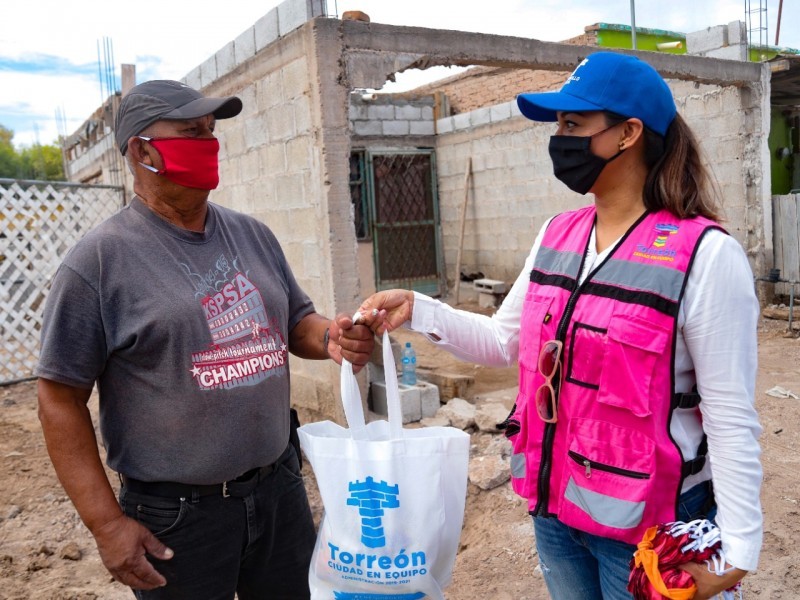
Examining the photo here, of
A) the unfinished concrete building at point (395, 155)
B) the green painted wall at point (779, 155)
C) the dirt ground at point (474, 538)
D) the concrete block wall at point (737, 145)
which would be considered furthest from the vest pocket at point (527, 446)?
the green painted wall at point (779, 155)

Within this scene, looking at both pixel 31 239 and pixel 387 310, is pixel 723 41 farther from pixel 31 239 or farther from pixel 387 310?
pixel 31 239

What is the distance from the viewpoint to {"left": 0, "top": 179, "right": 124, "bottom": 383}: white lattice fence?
7.66 m

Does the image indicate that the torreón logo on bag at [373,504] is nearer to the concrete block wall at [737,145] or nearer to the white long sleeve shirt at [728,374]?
the white long sleeve shirt at [728,374]

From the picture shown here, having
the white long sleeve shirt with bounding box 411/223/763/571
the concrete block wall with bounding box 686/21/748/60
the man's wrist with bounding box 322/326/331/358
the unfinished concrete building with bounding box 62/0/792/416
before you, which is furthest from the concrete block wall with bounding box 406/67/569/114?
the white long sleeve shirt with bounding box 411/223/763/571

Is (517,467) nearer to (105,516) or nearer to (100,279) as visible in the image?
(105,516)

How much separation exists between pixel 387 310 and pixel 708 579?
1.03 meters

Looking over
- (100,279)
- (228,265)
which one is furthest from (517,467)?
(100,279)

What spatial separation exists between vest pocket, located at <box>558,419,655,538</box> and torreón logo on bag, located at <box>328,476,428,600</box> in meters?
0.39

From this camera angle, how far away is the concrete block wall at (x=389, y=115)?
11.0 metres

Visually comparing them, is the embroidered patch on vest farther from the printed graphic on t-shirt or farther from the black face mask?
the printed graphic on t-shirt

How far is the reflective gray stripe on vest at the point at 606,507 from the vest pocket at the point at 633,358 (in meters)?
0.21

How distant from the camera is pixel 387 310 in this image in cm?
195

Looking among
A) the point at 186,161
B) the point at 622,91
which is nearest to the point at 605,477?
the point at 622,91

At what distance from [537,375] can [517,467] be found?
281 mm
